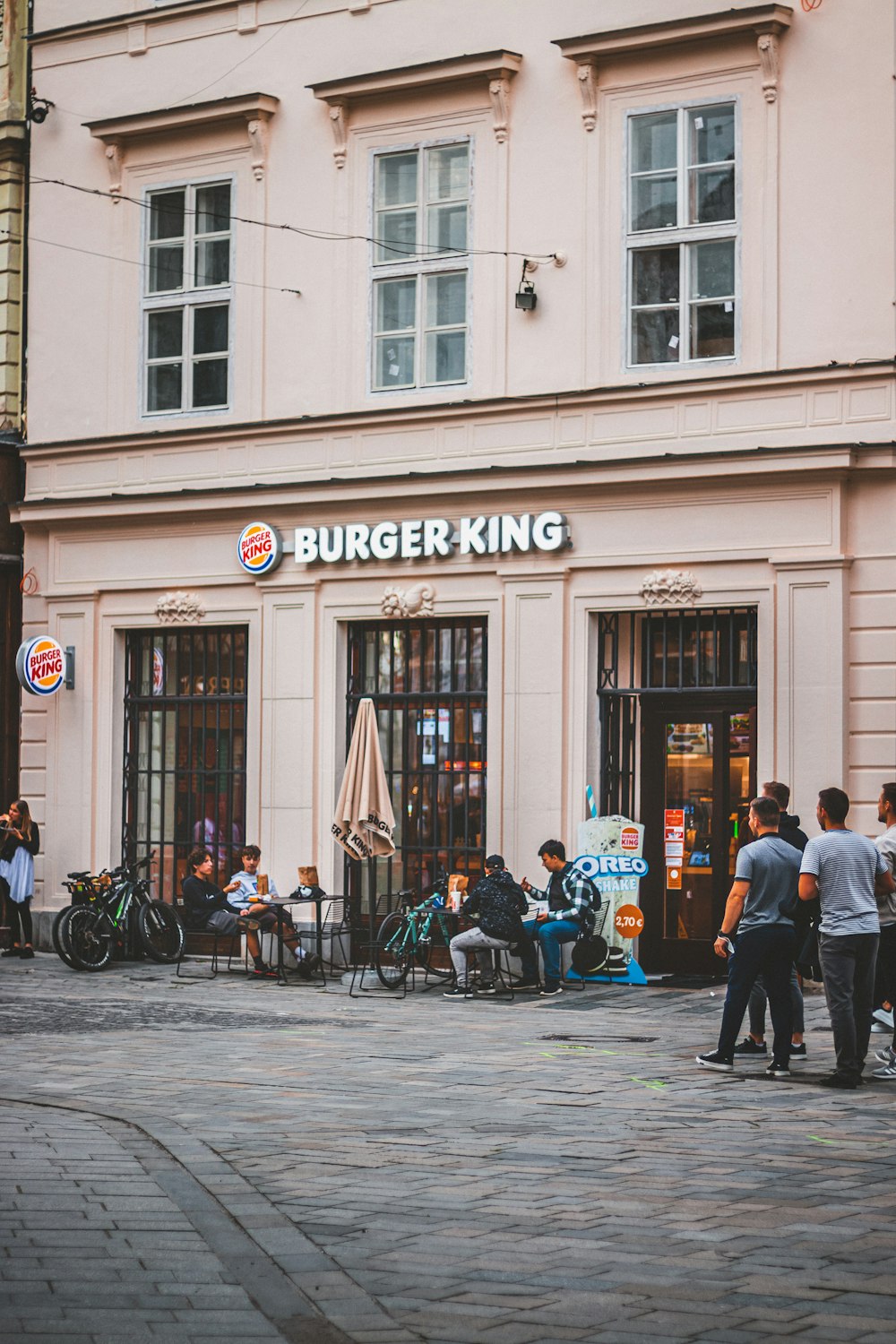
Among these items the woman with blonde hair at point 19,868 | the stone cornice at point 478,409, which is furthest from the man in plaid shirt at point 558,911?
the woman with blonde hair at point 19,868

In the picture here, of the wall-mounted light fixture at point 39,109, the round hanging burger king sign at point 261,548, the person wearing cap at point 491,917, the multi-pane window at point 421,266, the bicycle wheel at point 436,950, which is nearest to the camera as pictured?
the person wearing cap at point 491,917

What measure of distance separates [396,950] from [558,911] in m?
1.55

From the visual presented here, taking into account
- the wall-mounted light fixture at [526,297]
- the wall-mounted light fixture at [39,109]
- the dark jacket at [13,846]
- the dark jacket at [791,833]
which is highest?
the wall-mounted light fixture at [39,109]

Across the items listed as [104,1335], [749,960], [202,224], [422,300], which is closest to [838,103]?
[422,300]

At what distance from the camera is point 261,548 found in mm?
19516

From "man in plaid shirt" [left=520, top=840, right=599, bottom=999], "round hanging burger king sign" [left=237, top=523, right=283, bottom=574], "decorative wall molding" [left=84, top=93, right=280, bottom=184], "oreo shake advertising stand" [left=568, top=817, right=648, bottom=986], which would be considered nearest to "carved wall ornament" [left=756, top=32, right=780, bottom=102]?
"decorative wall molding" [left=84, top=93, right=280, bottom=184]

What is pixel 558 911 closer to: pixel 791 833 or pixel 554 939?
pixel 554 939

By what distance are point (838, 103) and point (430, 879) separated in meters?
8.06

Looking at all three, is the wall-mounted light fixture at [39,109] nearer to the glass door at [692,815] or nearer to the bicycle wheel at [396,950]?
the glass door at [692,815]

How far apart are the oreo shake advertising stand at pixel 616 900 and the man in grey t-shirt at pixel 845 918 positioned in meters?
5.65

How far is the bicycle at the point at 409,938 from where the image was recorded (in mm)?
16938

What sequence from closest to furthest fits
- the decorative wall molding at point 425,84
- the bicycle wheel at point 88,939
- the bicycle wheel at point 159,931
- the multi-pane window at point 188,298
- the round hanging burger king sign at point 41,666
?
the decorative wall molding at point 425,84
the bicycle wheel at point 88,939
the bicycle wheel at point 159,931
the multi-pane window at point 188,298
the round hanging burger king sign at point 41,666

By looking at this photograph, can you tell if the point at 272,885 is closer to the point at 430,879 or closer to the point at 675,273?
the point at 430,879

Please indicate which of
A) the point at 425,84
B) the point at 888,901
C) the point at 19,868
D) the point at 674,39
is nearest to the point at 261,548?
the point at 19,868
